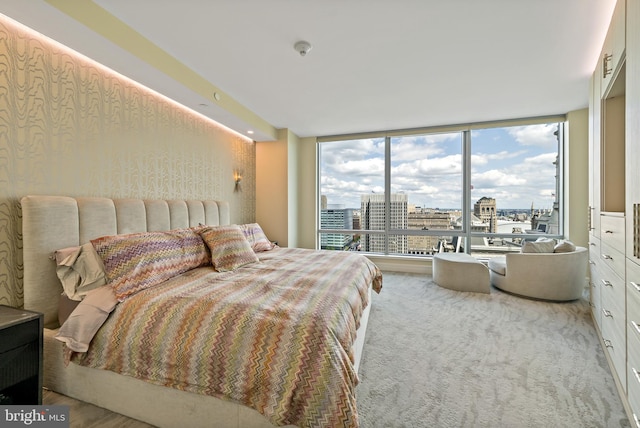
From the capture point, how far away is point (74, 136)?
2.05 meters

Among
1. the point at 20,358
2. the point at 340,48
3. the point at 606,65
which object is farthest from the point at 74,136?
the point at 606,65

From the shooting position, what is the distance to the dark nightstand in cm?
128

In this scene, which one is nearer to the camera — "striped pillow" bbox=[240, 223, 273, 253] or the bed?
the bed

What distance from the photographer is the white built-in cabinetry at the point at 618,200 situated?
144 centimetres

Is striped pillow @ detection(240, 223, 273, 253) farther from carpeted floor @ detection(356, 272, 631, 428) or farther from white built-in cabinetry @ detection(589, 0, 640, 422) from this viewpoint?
white built-in cabinetry @ detection(589, 0, 640, 422)

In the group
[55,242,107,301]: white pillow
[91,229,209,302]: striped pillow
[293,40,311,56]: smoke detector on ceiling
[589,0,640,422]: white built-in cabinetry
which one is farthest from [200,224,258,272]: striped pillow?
[589,0,640,422]: white built-in cabinetry

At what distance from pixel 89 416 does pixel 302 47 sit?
2.89 m

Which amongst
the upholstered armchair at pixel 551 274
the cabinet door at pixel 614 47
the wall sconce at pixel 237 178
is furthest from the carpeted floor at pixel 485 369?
the wall sconce at pixel 237 178

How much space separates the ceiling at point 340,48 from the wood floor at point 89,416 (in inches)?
92.1

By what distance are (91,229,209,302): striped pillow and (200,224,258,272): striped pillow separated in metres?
0.19

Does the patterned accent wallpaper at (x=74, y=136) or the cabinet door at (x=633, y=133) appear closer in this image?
→ the cabinet door at (x=633, y=133)

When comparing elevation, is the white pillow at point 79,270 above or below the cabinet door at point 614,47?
below

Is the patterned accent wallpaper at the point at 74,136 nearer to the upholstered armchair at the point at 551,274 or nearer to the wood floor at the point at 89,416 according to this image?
the wood floor at the point at 89,416

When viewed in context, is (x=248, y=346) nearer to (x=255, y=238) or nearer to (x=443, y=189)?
(x=255, y=238)
